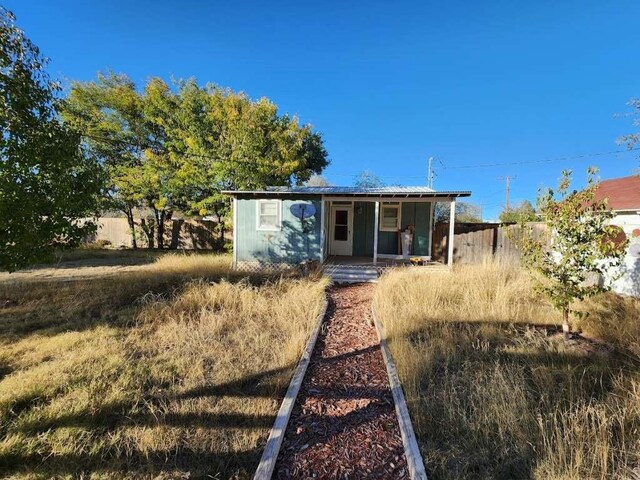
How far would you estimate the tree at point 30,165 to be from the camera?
409 cm

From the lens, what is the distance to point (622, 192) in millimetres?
14844

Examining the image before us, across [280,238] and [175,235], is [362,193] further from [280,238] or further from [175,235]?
[175,235]

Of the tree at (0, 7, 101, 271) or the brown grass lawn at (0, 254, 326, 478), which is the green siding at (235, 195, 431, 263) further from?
the tree at (0, 7, 101, 271)

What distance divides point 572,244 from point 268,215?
9.24m

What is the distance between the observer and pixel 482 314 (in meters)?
5.54

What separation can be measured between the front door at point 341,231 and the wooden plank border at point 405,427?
30.7 feet

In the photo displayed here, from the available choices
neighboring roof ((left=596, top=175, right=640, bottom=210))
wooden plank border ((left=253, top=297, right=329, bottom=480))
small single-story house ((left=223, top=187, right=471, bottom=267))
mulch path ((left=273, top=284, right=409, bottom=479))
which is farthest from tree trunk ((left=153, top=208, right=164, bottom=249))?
neighboring roof ((left=596, top=175, right=640, bottom=210))

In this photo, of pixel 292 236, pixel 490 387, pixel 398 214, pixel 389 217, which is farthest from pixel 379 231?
pixel 490 387

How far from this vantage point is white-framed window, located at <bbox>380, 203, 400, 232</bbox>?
12.8 meters

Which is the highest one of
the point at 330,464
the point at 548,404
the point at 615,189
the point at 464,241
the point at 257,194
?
the point at 615,189

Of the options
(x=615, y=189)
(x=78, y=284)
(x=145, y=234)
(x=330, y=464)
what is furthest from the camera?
(x=145, y=234)

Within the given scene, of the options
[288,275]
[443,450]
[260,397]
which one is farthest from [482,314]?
[288,275]

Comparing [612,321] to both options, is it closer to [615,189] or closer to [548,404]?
[548,404]

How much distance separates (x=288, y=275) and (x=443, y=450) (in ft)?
22.3
